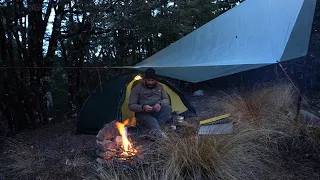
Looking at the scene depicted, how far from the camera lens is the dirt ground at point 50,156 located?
2402mm

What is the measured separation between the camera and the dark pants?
335 cm

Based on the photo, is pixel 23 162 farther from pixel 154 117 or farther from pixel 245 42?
pixel 245 42

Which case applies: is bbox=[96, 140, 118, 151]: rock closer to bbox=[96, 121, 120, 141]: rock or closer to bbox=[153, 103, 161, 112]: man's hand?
bbox=[96, 121, 120, 141]: rock

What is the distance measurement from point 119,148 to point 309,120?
217cm

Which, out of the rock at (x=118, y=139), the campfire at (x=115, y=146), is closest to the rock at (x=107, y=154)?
the campfire at (x=115, y=146)

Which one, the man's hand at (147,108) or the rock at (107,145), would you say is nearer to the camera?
the rock at (107,145)

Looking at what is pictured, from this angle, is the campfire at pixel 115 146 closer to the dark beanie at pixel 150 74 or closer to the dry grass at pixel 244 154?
the dry grass at pixel 244 154

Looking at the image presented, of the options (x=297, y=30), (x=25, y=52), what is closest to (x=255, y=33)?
(x=297, y=30)

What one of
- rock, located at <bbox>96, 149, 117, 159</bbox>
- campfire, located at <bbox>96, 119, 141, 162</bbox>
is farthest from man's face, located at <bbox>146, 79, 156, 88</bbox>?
rock, located at <bbox>96, 149, 117, 159</bbox>

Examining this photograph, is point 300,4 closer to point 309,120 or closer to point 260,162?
point 309,120

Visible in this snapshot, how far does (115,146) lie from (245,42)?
6.78ft

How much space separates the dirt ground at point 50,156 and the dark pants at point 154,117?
2.21 feet

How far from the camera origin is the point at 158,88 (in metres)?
3.67

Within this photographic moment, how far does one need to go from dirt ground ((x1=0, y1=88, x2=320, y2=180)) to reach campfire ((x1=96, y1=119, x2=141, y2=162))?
16cm
